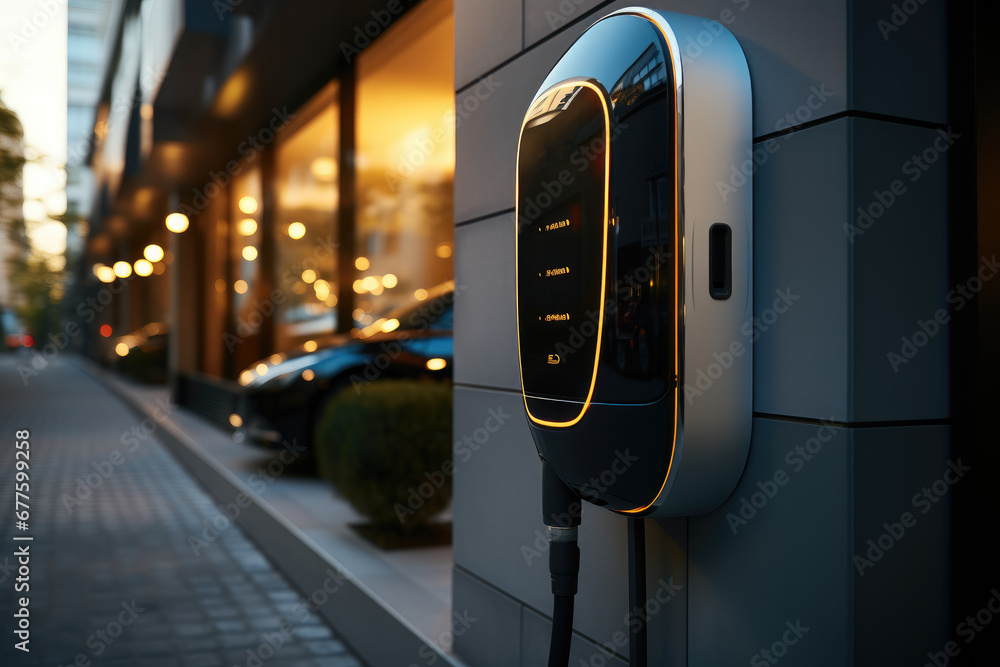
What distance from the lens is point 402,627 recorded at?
10.9 feet

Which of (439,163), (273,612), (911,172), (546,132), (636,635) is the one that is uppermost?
(439,163)

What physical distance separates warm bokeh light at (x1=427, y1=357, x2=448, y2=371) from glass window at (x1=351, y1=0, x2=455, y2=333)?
2.04 m

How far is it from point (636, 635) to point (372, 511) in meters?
3.14

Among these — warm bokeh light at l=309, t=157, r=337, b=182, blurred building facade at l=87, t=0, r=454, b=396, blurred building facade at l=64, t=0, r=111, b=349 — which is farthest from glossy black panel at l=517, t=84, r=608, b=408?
blurred building facade at l=64, t=0, r=111, b=349

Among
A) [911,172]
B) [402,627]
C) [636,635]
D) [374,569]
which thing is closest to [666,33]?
[911,172]

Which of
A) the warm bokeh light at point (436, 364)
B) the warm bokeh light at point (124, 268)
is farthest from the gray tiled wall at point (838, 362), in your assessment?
the warm bokeh light at point (124, 268)

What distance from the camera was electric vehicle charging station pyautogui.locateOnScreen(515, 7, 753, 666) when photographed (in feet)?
5.40

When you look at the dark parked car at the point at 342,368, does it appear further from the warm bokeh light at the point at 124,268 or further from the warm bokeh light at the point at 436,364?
the warm bokeh light at the point at 124,268

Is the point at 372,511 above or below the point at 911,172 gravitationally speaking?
below

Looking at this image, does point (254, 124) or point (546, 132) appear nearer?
point (546, 132)

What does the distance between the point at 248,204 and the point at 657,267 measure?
11.4 metres

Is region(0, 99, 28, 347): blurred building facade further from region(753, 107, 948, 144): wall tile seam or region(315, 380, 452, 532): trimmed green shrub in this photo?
region(753, 107, 948, 144): wall tile seam

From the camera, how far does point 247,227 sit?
12148 millimetres

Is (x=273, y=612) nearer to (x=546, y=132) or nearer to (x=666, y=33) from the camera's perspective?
(x=546, y=132)
